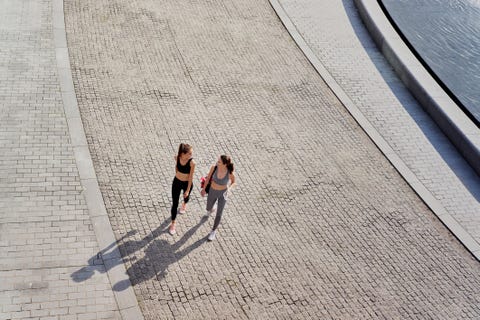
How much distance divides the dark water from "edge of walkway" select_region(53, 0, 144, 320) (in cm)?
852

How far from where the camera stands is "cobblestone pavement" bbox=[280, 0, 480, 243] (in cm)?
1156

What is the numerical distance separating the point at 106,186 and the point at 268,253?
3045mm

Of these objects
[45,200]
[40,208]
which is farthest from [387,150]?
[40,208]

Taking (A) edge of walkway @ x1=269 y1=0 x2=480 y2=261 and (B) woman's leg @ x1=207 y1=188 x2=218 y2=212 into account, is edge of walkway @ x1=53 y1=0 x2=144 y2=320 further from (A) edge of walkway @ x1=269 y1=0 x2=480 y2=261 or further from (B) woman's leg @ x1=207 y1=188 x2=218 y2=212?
(A) edge of walkway @ x1=269 y1=0 x2=480 y2=261

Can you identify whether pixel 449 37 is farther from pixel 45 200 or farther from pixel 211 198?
pixel 45 200

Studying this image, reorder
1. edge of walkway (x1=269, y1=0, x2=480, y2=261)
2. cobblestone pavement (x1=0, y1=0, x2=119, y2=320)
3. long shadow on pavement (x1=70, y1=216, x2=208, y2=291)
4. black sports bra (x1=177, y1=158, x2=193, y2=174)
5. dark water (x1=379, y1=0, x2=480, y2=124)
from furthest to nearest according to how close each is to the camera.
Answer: dark water (x1=379, y1=0, x2=480, y2=124) < edge of walkway (x1=269, y1=0, x2=480, y2=261) < black sports bra (x1=177, y1=158, x2=193, y2=174) < long shadow on pavement (x1=70, y1=216, x2=208, y2=291) < cobblestone pavement (x1=0, y1=0, x2=119, y2=320)

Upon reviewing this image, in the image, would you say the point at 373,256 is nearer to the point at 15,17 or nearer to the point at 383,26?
the point at 383,26

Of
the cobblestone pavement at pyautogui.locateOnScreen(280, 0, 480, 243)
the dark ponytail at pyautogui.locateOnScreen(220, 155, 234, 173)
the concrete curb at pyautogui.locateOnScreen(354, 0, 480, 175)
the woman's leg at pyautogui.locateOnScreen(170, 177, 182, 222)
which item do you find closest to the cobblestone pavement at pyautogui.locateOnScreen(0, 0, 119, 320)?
the woman's leg at pyautogui.locateOnScreen(170, 177, 182, 222)

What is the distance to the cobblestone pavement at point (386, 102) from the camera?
11562 mm

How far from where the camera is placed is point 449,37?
16047 millimetres

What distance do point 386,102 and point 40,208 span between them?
8.15 meters

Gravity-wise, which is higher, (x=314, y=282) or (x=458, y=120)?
(x=458, y=120)

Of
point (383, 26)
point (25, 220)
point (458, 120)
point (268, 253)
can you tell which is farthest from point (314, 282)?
point (383, 26)

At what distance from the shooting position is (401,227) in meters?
10.5
